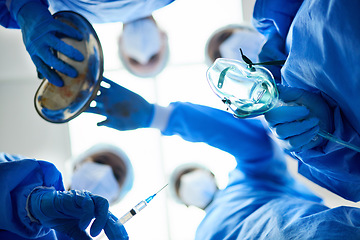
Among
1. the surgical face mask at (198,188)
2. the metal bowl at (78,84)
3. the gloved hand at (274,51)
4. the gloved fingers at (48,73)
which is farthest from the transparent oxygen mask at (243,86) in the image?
the surgical face mask at (198,188)

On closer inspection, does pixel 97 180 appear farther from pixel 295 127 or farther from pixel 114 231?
pixel 295 127

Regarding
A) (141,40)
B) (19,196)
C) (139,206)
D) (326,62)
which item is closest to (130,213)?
(139,206)

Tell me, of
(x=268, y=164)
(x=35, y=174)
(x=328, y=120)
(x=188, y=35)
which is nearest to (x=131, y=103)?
(x=35, y=174)

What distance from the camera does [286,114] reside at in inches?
35.7

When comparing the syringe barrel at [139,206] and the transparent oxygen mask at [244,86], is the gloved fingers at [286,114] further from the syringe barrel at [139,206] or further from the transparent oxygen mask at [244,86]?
the syringe barrel at [139,206]

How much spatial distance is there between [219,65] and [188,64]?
124 centimetres

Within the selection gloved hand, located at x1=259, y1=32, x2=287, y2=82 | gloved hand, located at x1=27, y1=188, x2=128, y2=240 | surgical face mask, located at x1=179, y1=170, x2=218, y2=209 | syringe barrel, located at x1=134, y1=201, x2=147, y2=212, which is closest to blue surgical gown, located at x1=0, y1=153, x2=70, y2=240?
gloved hand, located at x1=27, y1=188, x2=128, y2=240

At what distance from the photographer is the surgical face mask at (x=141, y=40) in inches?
73.9

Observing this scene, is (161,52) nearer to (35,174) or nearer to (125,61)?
(125,61)

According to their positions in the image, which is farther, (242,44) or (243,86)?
(242,44)

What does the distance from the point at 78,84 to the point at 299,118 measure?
0.63m

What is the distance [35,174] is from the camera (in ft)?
3.47

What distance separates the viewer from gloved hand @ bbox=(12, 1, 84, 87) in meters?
1.14

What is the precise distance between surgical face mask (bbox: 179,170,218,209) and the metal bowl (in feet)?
2.97
